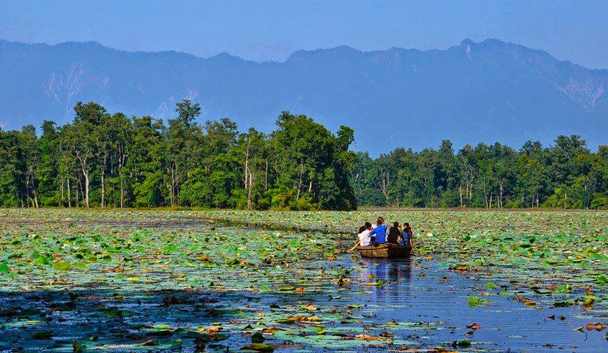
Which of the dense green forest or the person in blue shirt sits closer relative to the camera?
the person in blue shirt

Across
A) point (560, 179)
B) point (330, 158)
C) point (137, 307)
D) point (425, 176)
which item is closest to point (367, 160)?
point (425, 176)

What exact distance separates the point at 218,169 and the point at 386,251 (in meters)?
87.9

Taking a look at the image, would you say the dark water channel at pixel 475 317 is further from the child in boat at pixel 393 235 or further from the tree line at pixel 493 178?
the tree line at pixel 493 178

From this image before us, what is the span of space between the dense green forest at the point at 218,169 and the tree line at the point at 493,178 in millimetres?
240

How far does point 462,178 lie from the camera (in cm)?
15425

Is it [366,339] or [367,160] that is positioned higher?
[367,160]

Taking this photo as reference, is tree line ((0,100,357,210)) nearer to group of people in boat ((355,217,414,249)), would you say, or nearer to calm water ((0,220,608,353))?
group of people in boat ((355,217,414,249))

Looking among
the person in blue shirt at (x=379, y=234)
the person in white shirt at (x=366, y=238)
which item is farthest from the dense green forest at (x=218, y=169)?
the person in blue shirt at (x=379, y=234)

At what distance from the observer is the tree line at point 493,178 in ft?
458

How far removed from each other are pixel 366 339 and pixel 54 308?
6.43 m

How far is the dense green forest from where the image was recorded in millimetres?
109312

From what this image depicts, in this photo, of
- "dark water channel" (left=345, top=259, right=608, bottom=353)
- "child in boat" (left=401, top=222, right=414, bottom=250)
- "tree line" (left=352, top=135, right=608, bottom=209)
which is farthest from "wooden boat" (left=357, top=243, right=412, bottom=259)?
"tree line" (left=352, top=135, right=608, bottom=209)

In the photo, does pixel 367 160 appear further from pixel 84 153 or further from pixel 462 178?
pixel 84 153

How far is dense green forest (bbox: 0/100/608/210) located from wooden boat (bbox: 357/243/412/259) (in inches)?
2975
